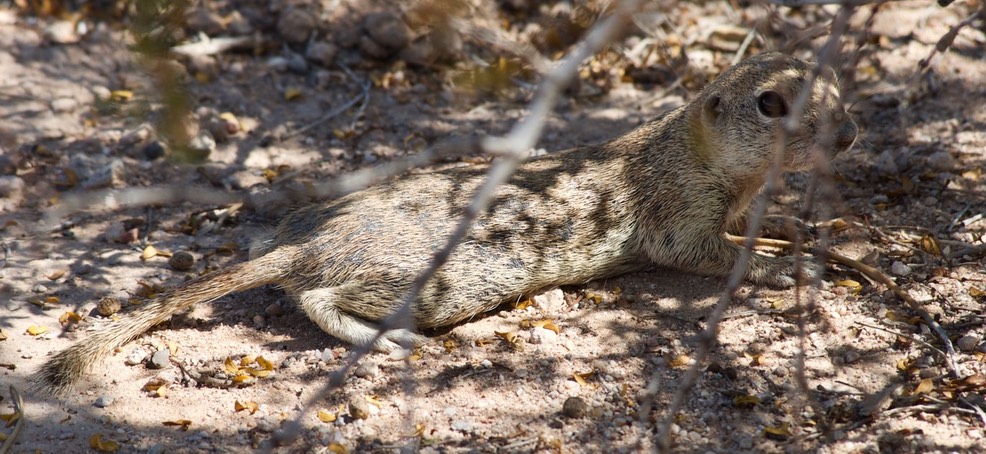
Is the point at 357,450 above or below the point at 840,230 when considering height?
below

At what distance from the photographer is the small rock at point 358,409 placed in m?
4.07

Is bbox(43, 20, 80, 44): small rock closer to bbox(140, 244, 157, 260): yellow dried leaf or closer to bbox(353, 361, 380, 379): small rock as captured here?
bbox(140, 244, 157, 260): yellow dried leaf

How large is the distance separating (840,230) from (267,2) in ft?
18.2

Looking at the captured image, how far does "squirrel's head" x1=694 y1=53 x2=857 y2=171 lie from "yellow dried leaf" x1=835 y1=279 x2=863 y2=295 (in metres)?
0.72

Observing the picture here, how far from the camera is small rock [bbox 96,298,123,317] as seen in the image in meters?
4.94

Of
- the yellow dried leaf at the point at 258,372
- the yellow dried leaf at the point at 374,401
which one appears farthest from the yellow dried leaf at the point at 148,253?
the yellow dried leaf at the point at 374,401

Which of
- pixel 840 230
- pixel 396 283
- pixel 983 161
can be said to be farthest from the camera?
pixel 983 161

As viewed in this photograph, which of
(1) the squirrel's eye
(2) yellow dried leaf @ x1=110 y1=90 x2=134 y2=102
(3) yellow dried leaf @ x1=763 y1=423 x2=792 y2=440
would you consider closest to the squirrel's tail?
(2) yellow dried leaf @ x1=110 y1=90 x2=134 y2=102

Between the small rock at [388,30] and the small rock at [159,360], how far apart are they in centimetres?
372

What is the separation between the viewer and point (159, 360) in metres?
4.52

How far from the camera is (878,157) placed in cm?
601

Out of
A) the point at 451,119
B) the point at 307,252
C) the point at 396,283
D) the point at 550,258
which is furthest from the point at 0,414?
the point at 451,119

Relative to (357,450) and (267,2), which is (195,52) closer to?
(267,2)

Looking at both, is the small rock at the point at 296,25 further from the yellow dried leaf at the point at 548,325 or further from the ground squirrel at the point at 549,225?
the yellow dried leaf at the point at 548,325
